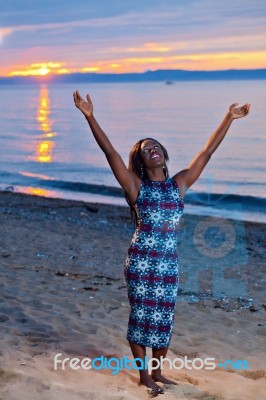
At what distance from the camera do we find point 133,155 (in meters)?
4.93

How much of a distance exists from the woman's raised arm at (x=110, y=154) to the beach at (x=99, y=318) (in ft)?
4.69

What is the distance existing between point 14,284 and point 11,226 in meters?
Answer: 5.65

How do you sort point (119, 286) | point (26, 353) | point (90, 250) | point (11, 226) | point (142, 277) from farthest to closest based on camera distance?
1. point (11, 226)
2. point (90, 250)
3. point (119, 286)
4. point (26, 353)
5. point (142, 277)

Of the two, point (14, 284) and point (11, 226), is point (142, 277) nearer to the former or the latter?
point (14, 284)

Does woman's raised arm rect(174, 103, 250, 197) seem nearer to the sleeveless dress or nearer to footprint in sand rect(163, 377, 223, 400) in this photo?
the sleeveless dress

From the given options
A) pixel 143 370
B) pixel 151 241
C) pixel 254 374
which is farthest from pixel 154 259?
pixel 254 374

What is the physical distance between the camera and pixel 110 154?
4.63 m

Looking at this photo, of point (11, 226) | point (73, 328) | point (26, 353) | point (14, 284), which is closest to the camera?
point (26, 353)

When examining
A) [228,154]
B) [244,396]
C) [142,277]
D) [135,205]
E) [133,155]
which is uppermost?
[228,154]

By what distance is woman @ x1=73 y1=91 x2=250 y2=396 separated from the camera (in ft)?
15.2

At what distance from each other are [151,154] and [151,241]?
64 centimetres

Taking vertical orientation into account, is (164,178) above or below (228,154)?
below

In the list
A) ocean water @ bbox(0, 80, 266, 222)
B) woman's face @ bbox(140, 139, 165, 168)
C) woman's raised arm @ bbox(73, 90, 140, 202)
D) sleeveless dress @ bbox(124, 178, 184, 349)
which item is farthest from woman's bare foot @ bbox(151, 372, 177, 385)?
ocean water @ bbox(0, 80, 266, 222)

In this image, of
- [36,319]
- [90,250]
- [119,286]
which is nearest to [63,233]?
[90,250]
